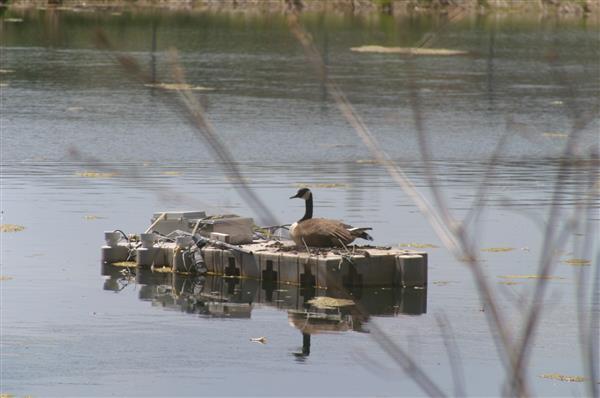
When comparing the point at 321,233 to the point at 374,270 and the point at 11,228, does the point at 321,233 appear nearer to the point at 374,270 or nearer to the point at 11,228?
the point at 374,270

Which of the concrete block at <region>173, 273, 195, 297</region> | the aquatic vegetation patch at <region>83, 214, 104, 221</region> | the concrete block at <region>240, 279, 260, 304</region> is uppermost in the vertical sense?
the aquatic vegetation patch at <region>83, 214, 104, 221</region>

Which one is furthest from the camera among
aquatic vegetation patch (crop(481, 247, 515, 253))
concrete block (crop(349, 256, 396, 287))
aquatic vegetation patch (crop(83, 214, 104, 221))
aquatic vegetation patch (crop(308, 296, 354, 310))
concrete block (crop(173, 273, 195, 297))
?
aquatic vegetation patch (crop(83, 214, 104, 221))

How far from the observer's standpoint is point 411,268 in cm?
1841

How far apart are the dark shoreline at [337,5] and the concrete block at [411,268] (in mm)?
78482

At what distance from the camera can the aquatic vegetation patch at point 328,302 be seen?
17469 mm

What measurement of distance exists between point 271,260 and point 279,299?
38.0 inches

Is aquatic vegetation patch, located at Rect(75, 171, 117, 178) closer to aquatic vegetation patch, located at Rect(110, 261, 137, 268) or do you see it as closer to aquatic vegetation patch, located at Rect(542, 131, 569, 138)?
aquatic vegetation patch, located at Rect(110, 261, 137, 268)

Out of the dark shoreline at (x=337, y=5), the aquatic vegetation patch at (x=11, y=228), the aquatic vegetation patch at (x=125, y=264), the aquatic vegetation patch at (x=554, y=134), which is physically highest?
the dark shoreline at (x=337, y=5)

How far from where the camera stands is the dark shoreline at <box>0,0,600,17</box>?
97.1 meters

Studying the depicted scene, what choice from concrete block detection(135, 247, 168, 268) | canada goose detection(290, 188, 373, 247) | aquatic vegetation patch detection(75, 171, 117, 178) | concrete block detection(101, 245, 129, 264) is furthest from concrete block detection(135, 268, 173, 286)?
aquatic vegetation patch detection(75, 171, 117, 178)

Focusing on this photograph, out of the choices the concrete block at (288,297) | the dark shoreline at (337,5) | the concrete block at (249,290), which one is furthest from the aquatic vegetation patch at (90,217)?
the dark shoreline at (337,5)

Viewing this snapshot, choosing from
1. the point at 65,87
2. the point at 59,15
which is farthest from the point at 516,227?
the point at 59,15

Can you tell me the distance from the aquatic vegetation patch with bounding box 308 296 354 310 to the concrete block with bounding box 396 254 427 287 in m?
1.08

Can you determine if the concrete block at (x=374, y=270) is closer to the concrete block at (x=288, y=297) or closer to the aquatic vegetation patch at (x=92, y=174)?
the concrete block at (x=288, y=297)
